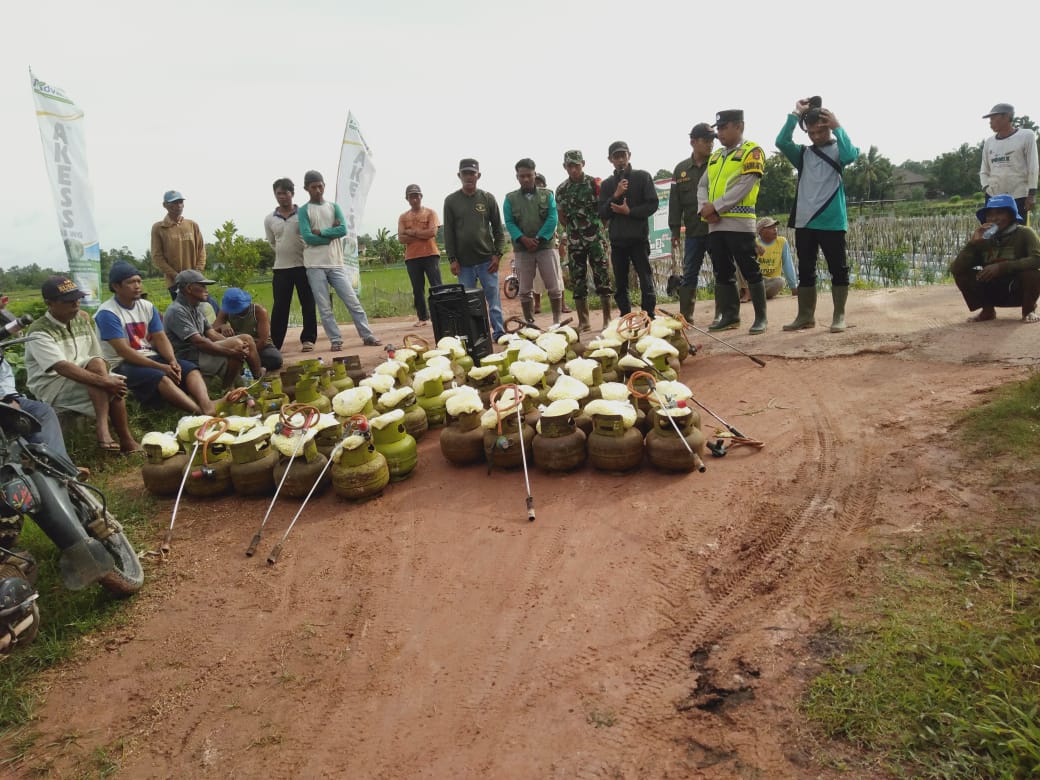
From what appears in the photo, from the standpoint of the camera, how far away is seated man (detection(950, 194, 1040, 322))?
5.51 metres

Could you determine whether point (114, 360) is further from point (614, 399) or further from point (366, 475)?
point (614, 399)

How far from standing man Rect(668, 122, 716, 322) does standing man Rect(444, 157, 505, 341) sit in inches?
79.9

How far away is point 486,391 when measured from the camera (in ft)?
17.2

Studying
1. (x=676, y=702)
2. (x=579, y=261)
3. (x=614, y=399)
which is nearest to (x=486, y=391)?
(x=614, y=399)

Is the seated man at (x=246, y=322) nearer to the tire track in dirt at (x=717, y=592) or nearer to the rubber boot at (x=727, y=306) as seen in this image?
the rubber boot at (x=727, y=306)

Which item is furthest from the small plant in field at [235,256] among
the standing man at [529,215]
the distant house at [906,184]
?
the distant house at [906,184]

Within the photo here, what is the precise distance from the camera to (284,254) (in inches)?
309

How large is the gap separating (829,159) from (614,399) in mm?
3350

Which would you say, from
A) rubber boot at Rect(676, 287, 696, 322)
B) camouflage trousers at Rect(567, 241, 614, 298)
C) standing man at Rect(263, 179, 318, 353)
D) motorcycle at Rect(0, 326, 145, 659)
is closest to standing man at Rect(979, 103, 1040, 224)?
rubber boot at Rect(676, 287, 696, 322)

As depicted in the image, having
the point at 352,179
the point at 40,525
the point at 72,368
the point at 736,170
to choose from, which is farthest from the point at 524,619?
the point at 352,179

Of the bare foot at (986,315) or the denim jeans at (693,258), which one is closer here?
the bare foot at (986,315)

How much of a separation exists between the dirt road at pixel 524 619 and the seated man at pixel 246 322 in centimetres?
286

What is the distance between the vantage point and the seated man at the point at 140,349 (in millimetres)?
5312

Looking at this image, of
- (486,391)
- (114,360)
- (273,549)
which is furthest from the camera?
(114,360)
